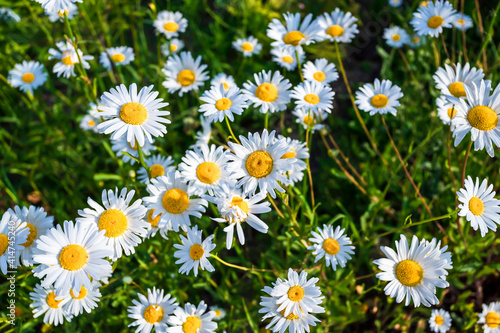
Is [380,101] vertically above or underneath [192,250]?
above

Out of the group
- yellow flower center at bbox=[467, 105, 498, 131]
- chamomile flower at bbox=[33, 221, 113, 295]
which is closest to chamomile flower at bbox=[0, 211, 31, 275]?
chamomile flower at bbox=[33, 221, 113, 295]

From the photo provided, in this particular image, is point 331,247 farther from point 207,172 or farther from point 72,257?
point 72,257

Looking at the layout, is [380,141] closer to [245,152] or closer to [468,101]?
[468,101]

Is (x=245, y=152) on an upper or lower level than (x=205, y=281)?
upper

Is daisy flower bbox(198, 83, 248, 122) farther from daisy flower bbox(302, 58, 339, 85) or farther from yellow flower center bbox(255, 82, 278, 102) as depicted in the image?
daisy flower bbox(302, 58, 339, 85)

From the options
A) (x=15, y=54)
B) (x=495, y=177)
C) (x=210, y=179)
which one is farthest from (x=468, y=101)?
(x=15, y=54)

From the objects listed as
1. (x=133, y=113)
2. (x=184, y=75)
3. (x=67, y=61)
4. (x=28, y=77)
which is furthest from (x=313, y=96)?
(x=28, y=77)

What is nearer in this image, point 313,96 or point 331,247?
point 331,247
